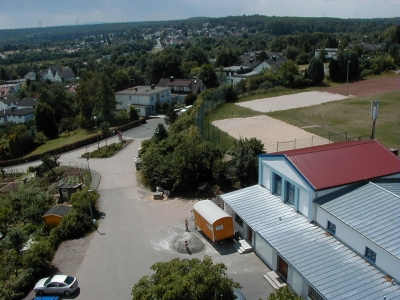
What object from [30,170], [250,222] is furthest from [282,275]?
[30,170]

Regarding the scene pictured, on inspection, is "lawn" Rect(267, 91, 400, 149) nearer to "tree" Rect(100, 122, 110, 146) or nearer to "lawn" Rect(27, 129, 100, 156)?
"tree" Rect(100, 122, 110, 146)

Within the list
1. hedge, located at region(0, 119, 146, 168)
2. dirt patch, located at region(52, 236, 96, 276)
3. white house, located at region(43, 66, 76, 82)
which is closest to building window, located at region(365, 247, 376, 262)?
dirt patch, located at region(52, 236, 96, 276)

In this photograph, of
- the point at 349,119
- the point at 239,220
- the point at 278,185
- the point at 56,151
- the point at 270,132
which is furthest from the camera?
the point at 56,151

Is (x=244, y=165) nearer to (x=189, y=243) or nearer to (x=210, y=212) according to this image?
(x=210, y=212)

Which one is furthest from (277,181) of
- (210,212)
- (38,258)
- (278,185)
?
(38,258)

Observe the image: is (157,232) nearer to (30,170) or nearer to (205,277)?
(205,277)
